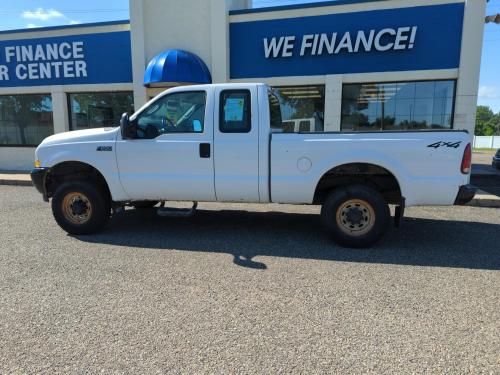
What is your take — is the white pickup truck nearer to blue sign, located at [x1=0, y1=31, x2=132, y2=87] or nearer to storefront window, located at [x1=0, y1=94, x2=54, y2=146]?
blue sign, located at [x1=0, y1=31, x2=132, y2=87]

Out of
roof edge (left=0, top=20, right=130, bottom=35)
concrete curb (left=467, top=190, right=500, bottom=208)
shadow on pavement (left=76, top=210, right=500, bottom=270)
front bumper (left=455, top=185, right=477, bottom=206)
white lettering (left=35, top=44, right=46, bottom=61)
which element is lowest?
shadow on pavement (left=76, top=210, right=500, bottom=270)

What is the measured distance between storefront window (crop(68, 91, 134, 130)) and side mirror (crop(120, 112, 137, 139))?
7.93m

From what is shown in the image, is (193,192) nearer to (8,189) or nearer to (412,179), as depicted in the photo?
(412,179)

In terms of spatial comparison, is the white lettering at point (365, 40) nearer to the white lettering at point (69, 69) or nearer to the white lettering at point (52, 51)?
the white lettering at point (69, 69)

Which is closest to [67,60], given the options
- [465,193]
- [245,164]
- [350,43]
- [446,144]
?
[350,43]

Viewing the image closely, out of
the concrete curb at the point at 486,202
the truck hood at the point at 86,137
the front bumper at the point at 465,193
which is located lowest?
the concrete curb at the point at 486,202

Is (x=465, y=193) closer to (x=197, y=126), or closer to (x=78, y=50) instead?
(x=197, y=126)

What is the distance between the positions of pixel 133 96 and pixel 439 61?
9420 millimetres

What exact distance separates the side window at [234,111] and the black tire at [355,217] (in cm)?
158

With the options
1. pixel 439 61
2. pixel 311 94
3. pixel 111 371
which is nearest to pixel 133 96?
pixel 311 94

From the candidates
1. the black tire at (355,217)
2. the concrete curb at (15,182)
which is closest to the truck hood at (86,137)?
the black tire at (355,217)

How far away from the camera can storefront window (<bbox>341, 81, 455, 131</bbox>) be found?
10.1m

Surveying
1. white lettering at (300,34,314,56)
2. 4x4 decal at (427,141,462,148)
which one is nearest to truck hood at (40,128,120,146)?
4x4 decal at (427,141,462,148)

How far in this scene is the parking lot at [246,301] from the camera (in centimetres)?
254
